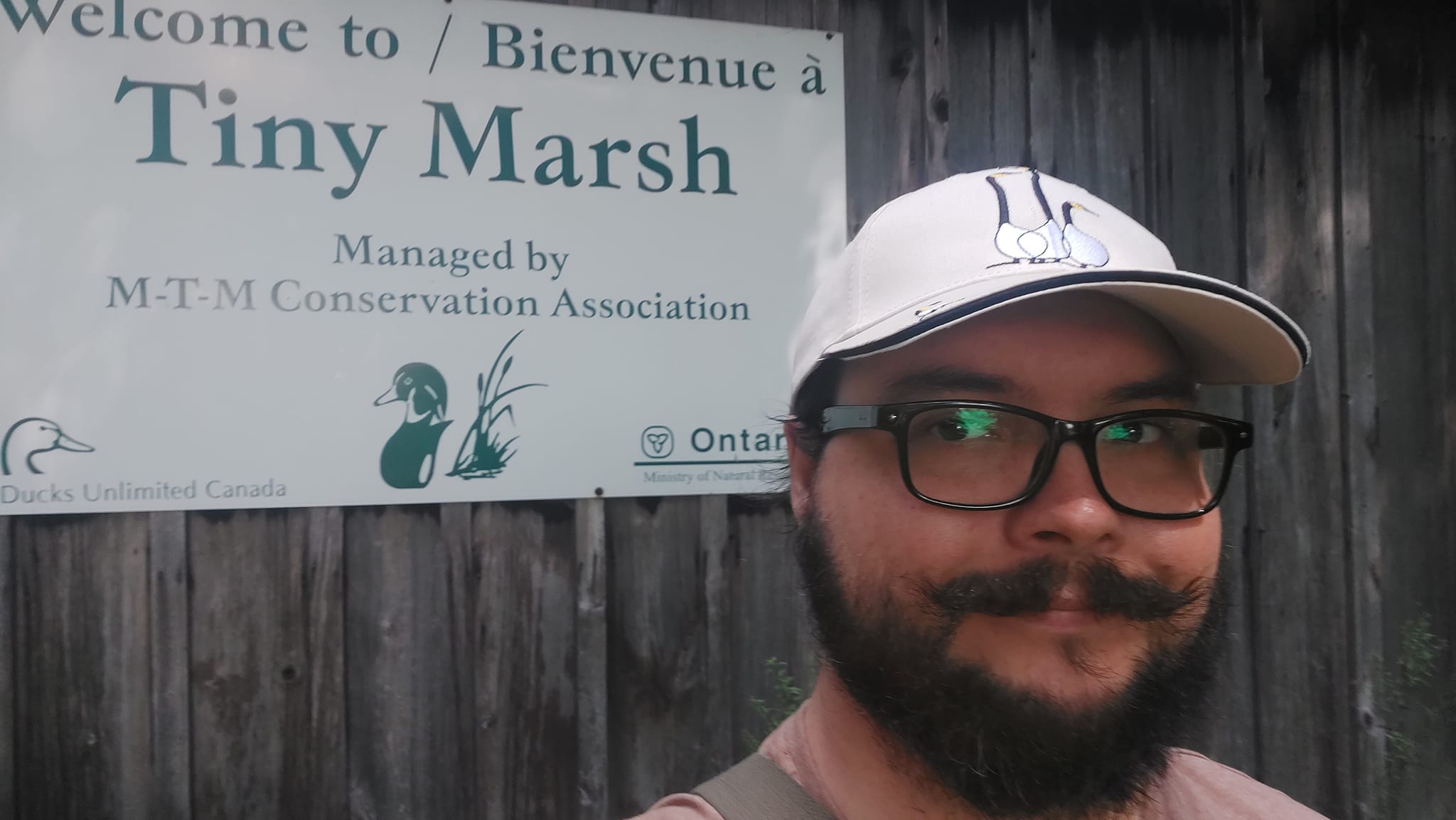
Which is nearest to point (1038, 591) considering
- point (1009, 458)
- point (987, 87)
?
point (1009, 458)

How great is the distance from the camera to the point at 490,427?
1.89m

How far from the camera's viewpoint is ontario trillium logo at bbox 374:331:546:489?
1.85 meters

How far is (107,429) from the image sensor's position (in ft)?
5.65

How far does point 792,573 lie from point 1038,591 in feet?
4.11

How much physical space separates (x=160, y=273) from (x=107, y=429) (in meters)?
0.34

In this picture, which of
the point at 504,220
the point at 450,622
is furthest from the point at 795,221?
the point at 450,622

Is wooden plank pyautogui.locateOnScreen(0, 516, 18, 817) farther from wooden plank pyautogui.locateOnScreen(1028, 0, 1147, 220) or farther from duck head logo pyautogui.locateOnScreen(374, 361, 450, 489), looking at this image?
wooden plank pyautogui.locateOnScreen(1028, 0, 1147, 220)

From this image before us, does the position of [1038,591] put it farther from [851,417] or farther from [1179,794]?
[1179,794]

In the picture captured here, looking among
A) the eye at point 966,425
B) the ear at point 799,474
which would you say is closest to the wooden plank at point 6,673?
the ear at point 799,474

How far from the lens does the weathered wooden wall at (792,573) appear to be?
Answer: 178 cm

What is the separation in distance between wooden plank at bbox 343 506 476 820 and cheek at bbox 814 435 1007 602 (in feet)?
3.99

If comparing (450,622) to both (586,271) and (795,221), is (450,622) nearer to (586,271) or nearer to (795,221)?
(586,271)

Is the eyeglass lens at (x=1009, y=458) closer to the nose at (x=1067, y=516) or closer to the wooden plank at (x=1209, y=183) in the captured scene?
the nose at (x=1067, y=516)

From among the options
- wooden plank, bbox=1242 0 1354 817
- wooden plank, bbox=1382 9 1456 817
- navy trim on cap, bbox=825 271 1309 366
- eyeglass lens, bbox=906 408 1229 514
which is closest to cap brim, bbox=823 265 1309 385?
navy trim on cap, bbox=825 271 1309 366
